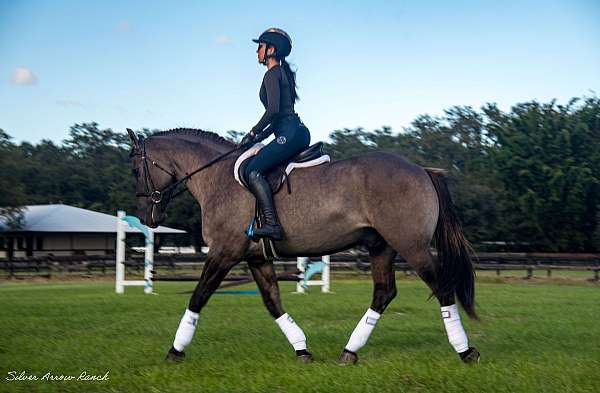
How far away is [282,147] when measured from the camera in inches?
295

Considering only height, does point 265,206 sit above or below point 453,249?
above

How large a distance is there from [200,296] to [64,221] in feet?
146

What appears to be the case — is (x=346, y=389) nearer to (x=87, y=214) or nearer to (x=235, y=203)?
(x=235, y=203)

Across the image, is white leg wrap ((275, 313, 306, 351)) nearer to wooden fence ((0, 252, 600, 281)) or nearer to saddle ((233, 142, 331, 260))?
saddle ((233, 142, 331, 260))

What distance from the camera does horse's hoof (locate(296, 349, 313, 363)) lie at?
7328 millimetres

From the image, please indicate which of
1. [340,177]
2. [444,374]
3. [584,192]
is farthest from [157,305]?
[584,192]

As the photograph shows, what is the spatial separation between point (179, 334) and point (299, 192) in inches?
72.8

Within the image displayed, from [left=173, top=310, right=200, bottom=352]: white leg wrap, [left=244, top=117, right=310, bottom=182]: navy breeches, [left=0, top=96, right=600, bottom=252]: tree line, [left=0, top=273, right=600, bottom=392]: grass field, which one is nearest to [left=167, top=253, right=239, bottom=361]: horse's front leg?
[left=173, top=310, right=200, bottom=352]: white leg wrap

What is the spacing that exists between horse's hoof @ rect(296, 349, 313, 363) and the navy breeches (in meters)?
1.83

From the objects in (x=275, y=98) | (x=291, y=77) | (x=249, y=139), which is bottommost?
(x=249, y=139)

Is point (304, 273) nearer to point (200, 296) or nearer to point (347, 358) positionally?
point (200, 296)

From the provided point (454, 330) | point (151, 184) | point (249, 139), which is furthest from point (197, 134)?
point (454, 330)

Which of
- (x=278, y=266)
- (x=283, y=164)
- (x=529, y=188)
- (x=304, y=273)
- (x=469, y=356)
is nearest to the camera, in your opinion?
(x=469, y=356)

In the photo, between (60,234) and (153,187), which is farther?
(60,234)
